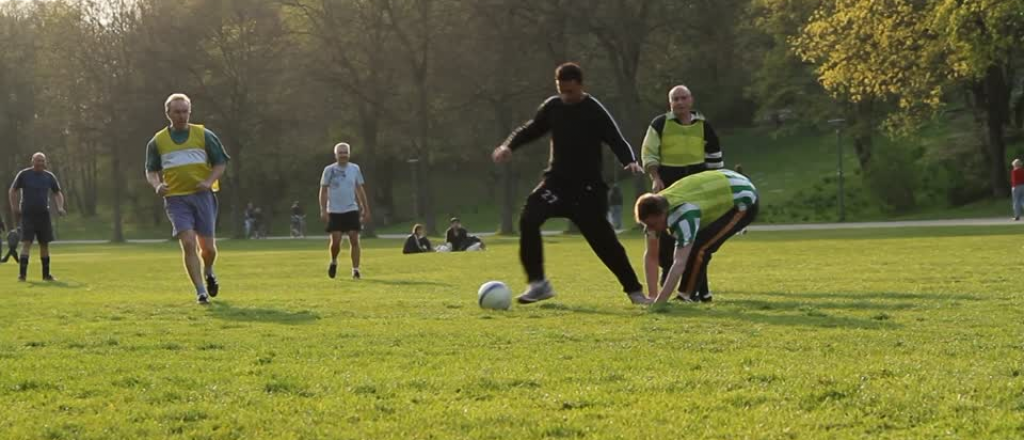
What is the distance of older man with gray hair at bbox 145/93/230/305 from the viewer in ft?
41.6

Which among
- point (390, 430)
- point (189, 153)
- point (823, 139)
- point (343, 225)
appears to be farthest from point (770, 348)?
point (823, 139)

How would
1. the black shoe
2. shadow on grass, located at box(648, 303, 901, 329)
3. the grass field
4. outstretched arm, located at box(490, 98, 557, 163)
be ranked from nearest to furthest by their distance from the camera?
the grass field → shadow on grass, located at box(648, 303, 901, 329) → outstretched arm, located at box(490, 98, 557, 163) → the black shoe

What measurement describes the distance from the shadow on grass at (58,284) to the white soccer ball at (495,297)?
30.5 feet

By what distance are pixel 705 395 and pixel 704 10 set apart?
38.0m

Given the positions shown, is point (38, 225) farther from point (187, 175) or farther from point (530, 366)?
point (530, 366)

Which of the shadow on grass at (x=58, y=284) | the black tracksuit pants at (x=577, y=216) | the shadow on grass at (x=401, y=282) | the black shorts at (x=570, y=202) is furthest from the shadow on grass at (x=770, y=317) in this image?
the shadow on grass at (x=58, y=284)

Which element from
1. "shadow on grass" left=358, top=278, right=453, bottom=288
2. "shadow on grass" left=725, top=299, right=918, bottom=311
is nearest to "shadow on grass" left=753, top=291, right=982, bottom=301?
"shadow on grass" left=725, top=299, right=918, bottom=311

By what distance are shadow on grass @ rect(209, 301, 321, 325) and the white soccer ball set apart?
55.8 inches

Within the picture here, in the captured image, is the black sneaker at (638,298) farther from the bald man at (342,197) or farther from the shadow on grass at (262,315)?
the bald man at (342,197)

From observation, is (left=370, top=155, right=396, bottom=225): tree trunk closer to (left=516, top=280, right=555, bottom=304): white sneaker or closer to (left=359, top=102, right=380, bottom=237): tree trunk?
(left=359, top=102, right=380, bottom=237): tree trunk

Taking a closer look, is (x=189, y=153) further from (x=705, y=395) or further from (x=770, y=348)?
(x=705, y=395)

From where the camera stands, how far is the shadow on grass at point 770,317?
29.7 feet

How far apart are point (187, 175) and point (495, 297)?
3717 millimetres

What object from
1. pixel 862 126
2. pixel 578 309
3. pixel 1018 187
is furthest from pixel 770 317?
pixel 862 126
